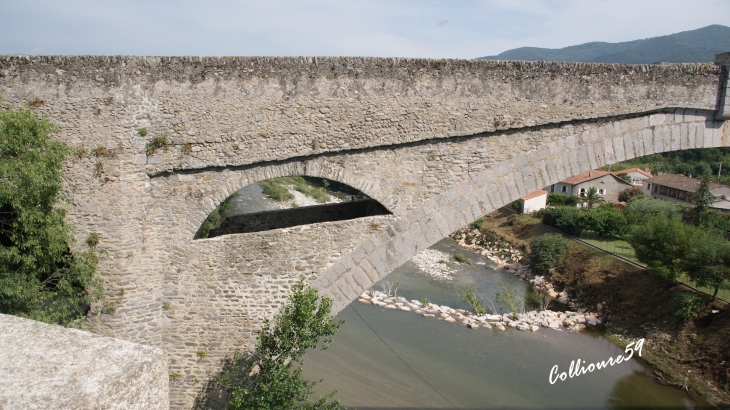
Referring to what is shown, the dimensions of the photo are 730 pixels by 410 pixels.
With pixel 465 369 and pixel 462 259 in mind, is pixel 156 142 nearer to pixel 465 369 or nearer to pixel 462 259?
pixel 465 369

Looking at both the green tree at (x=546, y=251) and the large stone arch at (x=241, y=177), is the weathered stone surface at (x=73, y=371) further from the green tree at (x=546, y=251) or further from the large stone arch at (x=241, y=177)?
the green tree at (x=546, y=251)

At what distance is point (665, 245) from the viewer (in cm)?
1519

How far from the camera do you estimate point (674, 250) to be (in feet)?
49.2

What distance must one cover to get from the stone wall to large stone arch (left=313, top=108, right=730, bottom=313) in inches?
49.2

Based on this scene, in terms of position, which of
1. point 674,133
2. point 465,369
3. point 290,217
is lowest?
point 465,369

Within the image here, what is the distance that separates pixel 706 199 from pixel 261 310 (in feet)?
72.1

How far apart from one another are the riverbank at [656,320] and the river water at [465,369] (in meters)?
0.65

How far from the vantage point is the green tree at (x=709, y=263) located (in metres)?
13.5

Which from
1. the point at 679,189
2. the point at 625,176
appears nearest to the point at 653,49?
the point at 625,176

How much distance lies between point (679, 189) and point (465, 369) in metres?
21.8

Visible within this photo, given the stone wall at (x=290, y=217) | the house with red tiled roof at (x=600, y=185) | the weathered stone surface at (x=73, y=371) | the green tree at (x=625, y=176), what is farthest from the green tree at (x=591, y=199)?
the weathered stone surface at (x=73, y=371)

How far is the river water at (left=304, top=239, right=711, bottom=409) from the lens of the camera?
36.4ft

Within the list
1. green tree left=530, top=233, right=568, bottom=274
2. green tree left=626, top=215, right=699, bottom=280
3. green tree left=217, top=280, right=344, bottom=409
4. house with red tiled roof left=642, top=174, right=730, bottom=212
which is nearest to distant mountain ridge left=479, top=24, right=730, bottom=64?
house with red tiled roof left=642, top=174, right=730, bottom=212

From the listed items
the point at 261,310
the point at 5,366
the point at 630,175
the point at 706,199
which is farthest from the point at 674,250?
the point at 630,175
